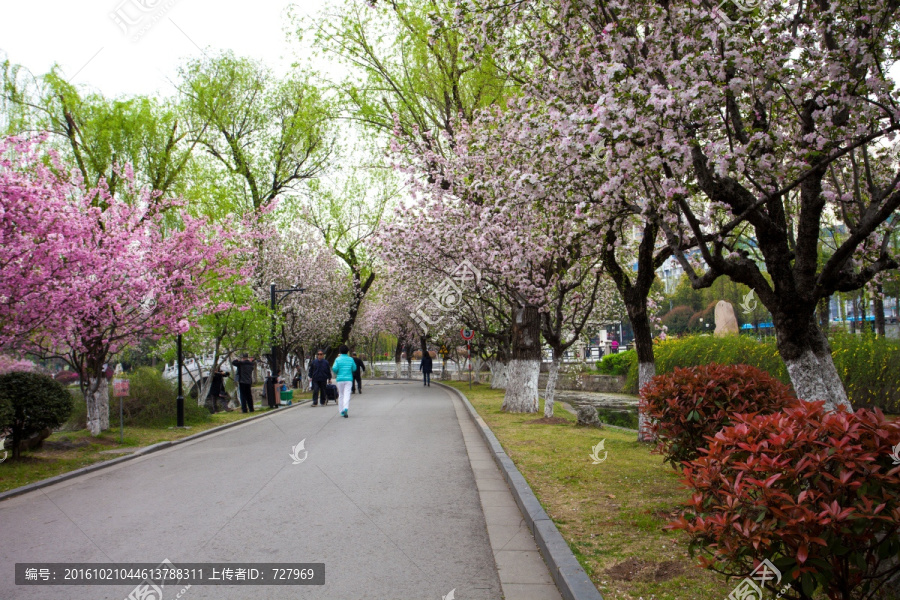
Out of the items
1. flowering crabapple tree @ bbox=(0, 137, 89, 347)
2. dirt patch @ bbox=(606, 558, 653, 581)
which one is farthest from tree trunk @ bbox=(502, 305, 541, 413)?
dirt patch @ bbox=(606, 558, 653, 581)

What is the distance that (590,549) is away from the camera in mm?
5043

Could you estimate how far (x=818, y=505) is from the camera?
3.10m

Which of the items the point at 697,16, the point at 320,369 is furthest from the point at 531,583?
the point at 320,369

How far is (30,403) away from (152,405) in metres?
6.38

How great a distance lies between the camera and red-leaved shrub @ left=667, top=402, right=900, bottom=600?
3.00 metres

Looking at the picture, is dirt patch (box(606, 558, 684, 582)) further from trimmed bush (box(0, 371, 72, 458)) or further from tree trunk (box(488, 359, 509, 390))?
tree trunk (box(488, 359, 509, 390))

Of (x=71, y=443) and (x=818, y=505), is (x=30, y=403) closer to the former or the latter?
(x=71, y=443)

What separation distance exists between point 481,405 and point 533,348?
4245 millimetres

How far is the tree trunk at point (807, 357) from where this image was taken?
6.98 metres

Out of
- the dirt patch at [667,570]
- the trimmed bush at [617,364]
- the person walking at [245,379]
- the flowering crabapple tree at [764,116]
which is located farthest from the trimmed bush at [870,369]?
the person walking at [245,379]

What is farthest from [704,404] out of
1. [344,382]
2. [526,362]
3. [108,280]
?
[344,382]

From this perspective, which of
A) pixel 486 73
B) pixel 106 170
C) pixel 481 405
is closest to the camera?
pixel 486 73

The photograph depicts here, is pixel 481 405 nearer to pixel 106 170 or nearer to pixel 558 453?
pixel 558 453

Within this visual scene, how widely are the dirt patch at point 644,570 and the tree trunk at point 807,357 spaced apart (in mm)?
3346
